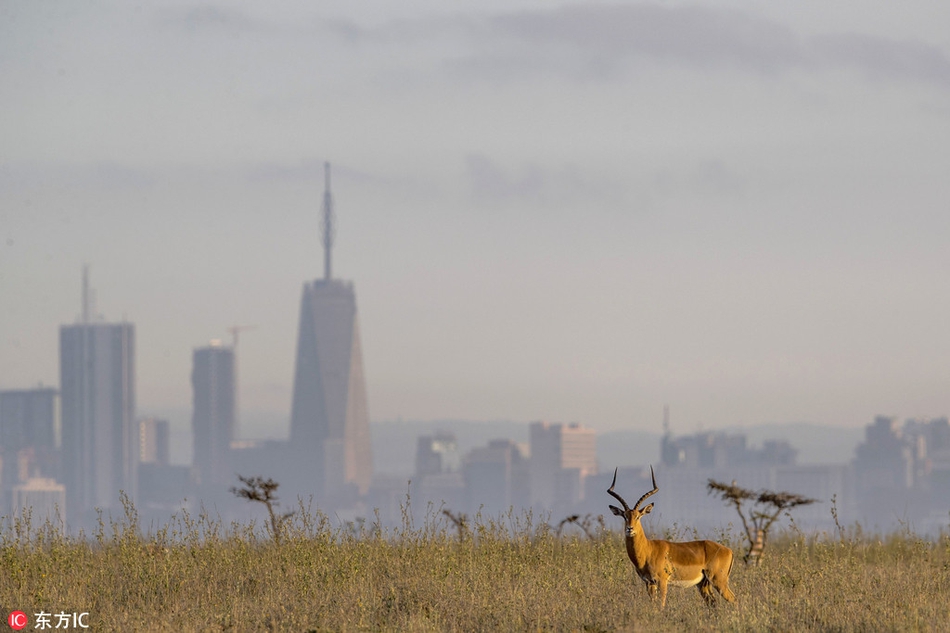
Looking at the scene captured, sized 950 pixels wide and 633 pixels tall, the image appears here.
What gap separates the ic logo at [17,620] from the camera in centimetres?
1513

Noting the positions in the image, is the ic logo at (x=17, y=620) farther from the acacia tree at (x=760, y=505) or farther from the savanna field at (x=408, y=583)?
the acacia tree at (x=760, y=505)

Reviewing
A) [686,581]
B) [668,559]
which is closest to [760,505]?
[686,581]

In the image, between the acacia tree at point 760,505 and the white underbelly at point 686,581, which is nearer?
the white underbelly at point 686,581

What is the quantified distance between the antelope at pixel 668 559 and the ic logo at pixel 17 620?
7.30 metres

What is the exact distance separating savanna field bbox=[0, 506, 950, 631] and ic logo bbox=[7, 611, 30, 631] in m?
0.15

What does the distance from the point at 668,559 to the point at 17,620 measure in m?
8.02

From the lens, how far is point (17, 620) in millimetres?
15305

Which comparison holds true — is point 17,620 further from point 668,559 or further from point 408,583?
point 668,559

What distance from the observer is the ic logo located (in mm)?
15133

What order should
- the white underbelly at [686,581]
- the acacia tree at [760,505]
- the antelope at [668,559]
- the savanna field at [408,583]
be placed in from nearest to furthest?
1. the savanna field at [408,583]
2. the antelope at [668,559]
3. the white underbelly at [686,581]
4. the acacia tree at [760,505]

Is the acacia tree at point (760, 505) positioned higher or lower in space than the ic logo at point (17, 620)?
higher

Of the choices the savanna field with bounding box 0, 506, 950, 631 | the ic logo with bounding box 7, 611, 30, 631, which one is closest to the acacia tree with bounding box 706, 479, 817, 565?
the savanna field with bounding box 0, 506, 950, 631

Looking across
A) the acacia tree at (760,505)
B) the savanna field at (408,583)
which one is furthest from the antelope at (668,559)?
the acacia tree at (760,505)

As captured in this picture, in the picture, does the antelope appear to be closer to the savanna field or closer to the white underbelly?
the white underbelly
